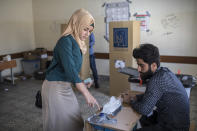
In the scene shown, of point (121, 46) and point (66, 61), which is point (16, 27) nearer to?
point (121, 46)

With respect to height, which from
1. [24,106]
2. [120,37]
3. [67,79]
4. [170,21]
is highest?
[170,21]

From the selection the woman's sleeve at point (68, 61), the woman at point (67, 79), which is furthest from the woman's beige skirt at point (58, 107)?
the woman's sleeve at point (68, 61)

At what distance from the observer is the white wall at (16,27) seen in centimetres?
555

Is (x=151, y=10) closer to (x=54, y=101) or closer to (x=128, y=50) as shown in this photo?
(x=128, y=50)

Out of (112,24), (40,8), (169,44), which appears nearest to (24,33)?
(40,8)

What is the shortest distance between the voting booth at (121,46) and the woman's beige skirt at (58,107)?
221 cm

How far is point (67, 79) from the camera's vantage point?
1.67 metres

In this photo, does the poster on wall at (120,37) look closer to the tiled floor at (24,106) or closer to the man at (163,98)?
the tiled floor at (24,106)

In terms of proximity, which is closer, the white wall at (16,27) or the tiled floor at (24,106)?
the tiled floor at (24,106)

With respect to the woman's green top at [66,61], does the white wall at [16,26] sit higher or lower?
higher

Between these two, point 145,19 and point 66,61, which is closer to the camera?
point 66,61

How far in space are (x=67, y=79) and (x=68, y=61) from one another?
215 millimetres

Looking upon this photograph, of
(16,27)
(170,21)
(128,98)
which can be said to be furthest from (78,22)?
(16,27)

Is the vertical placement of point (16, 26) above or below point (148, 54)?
above
